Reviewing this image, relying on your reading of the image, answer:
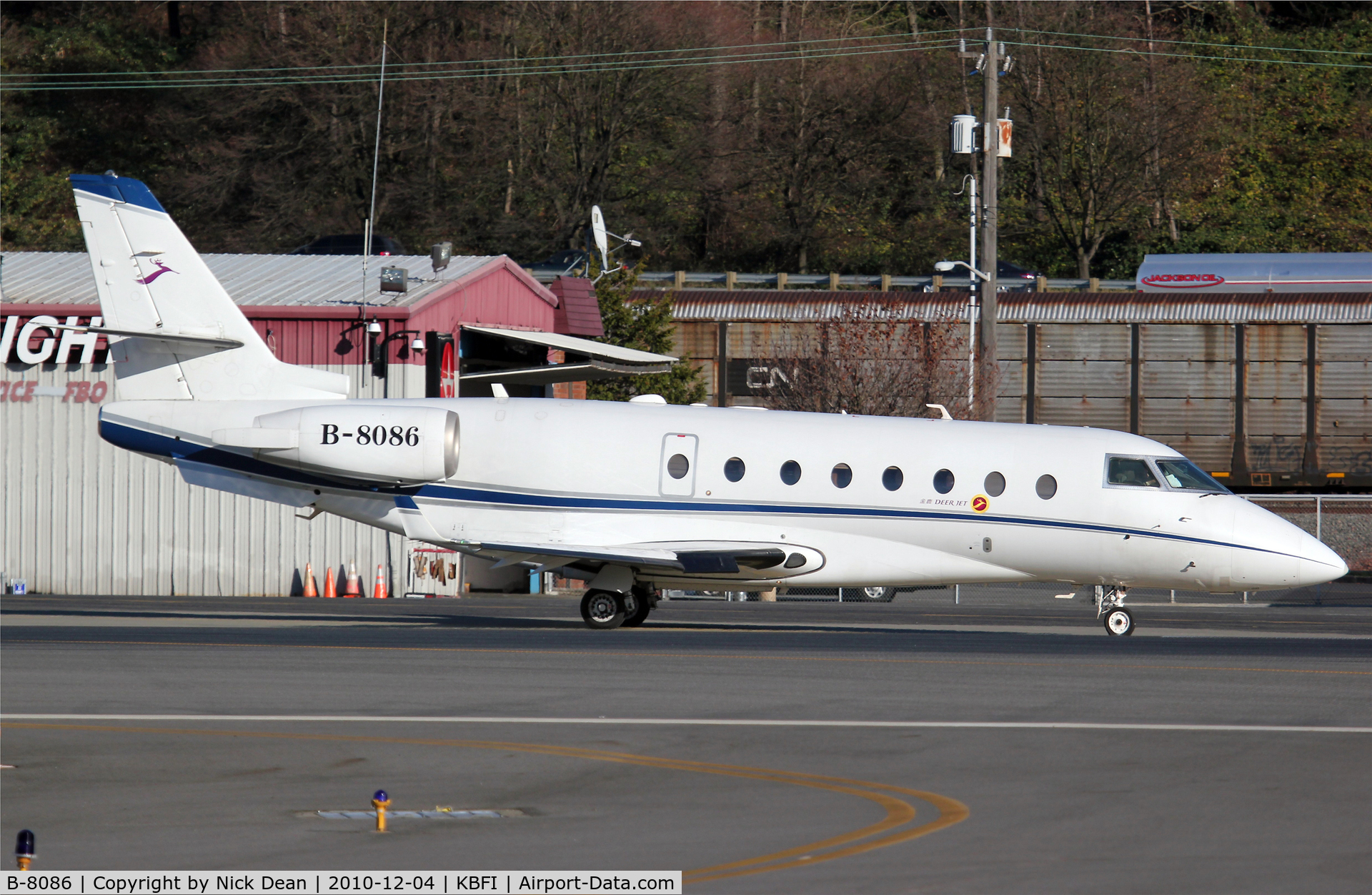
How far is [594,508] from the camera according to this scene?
20812mm

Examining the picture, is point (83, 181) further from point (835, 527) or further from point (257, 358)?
point (835, 527)

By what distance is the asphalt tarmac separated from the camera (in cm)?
793

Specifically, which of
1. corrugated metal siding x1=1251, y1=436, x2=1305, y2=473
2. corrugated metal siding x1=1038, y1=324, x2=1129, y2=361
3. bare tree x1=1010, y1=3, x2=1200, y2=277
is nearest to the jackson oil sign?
corrugated metal siding x1=1038, y1=324, x2=1129, y2=361

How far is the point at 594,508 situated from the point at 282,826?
484 inches

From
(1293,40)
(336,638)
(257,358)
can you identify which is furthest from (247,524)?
(1293,40)

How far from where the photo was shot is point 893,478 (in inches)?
806

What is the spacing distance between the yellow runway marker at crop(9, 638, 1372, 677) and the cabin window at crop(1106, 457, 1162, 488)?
4.42 metres

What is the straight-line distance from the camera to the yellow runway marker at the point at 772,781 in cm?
784

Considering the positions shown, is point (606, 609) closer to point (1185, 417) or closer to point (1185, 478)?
point (1185, 478)

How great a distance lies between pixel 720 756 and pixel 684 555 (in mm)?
9462

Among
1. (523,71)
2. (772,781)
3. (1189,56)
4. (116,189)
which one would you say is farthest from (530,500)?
(1189,56)

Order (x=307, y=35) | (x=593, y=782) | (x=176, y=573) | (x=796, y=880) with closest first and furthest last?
(x=796, y=880)
(x=593, y=782)
(x=176, y=573)
(x=307, y=35)

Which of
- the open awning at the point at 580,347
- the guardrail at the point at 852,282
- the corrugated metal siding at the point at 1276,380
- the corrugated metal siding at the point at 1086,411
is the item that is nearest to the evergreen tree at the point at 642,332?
the guardrail at the point at 852,282

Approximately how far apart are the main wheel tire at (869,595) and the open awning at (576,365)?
5.83 meters
